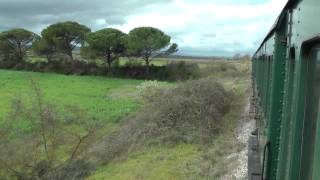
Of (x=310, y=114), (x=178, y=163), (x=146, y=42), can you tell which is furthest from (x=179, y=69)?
(x=310, y=114)

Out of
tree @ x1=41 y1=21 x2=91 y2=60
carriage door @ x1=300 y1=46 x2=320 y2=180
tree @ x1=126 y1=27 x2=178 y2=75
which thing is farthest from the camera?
tree @ x1=41 y1=21 x2=91 y2=60

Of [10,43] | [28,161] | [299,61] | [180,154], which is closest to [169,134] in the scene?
[180,154]

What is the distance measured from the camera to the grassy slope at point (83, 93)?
35688 millimetres

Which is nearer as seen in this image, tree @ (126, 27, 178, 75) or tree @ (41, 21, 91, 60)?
tree @ (126, 27, 178, 75)

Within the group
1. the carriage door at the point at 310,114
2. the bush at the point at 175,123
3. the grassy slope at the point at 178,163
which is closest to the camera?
the carriage door at the point at 310,114

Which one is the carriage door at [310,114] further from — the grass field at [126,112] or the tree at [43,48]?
the tree at [43,48]

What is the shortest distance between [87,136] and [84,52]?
45515mm

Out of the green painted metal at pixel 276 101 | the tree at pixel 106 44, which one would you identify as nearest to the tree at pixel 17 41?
the tree at pixel 106 44

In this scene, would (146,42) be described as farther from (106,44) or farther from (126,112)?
(126,112)

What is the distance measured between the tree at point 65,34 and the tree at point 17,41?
23.3ft

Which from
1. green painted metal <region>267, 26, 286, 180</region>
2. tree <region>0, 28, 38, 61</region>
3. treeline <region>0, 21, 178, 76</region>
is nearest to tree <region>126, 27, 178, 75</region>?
treeline <region>0, 21, 178, 76</region>

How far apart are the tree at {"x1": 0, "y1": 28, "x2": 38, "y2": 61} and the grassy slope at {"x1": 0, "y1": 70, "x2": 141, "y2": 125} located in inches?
337

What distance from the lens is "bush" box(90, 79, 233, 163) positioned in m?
22.4

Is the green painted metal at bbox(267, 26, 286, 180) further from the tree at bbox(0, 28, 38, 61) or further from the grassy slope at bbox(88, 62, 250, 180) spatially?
the tree at bbox(0, 28, 38, 61)
